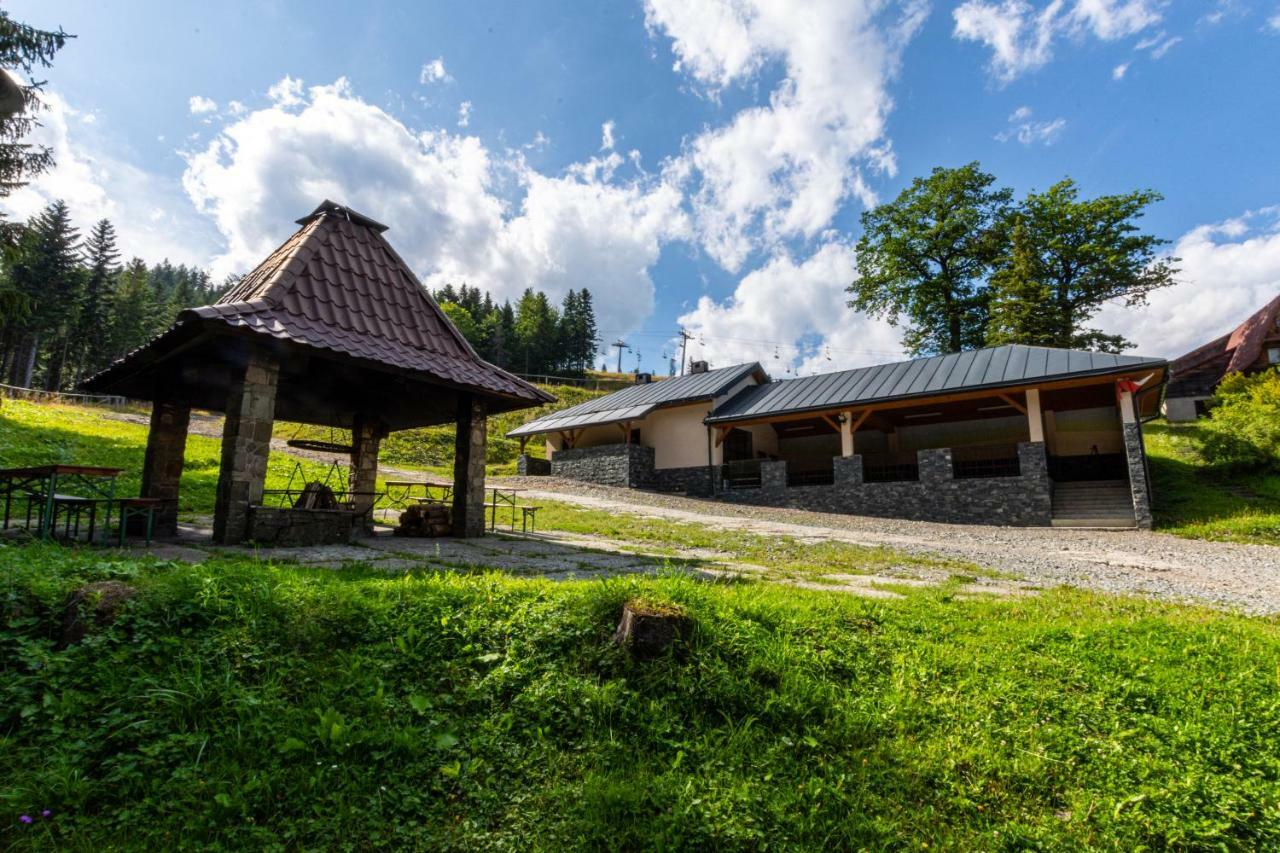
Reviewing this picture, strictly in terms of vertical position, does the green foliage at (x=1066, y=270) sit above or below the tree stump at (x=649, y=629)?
above

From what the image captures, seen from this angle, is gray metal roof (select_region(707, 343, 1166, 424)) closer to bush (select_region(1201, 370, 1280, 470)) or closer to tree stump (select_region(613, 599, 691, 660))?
bush (select_region(1201, 370, 1280, 470))

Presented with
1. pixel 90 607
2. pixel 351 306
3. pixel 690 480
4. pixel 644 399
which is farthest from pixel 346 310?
pixel 644 399

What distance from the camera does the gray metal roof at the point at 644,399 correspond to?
22312mm

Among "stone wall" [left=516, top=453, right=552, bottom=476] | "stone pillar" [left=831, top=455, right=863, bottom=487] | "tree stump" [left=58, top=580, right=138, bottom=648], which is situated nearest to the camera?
"tree stump" [left=58, top=580, right=138, bottom=648]

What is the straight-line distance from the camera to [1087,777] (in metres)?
2.55

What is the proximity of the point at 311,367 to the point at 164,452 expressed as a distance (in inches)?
94.3

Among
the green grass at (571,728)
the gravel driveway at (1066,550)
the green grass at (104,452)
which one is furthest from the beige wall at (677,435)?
the green grass at (571,728)

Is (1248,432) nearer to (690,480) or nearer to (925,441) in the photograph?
(925,441)

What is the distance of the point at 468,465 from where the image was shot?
8359 millimetres

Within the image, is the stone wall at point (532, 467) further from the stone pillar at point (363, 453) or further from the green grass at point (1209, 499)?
the green grass at point (1209, 499)

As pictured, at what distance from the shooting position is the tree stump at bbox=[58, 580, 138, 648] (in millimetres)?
2713

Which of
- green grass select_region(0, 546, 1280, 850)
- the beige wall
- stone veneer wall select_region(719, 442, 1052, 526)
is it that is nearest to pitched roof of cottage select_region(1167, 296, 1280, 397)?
stone veneer wall select_region(719, 442, 1052, 526)

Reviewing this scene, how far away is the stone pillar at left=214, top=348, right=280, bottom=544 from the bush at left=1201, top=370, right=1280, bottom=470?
845 inches

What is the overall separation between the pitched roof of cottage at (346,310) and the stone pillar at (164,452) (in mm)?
752
